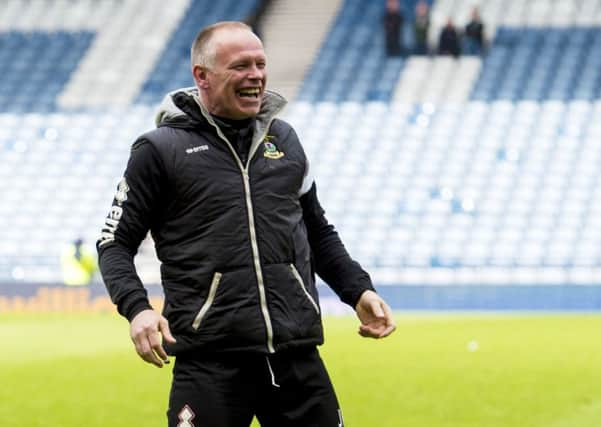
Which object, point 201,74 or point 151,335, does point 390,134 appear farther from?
point 151,335

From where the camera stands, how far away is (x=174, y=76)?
96.8ft

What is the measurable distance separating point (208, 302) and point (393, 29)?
988 inches

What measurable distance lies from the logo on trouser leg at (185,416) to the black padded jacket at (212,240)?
178 millimetres

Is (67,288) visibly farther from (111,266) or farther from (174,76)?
(111,266)

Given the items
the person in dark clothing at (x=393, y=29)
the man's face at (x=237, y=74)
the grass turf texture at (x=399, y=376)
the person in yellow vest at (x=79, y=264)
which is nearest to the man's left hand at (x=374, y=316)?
the man's face at (x=237, y=74)

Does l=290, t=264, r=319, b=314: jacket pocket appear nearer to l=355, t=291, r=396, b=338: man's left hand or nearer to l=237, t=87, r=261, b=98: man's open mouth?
l=355, t=291, r=396, b=338: man's left hand

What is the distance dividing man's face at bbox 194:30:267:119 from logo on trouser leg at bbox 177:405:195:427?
922 mm

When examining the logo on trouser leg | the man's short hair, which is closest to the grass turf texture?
the logo on trouser leg

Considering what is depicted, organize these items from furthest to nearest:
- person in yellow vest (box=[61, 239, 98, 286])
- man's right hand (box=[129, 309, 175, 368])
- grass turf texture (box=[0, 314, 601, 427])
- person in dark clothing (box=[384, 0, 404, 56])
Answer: person in dark clothing (box=[384, 0, 404, 56]) < person in yellow vest (box=[61, 239, 98, 286]) < grass turf texture (box=[0, 314, 601, 427]) < man's right hand (box=[129, 309, 175, 368])

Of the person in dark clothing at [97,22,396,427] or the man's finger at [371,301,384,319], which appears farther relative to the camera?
the man's finger at [371,301,384,319]

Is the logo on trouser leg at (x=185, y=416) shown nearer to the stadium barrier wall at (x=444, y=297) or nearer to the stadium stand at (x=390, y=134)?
the stadium barrier wall at (x=444, y=297)

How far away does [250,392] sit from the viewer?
4109 millimetres

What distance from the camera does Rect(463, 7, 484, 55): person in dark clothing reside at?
28.2m

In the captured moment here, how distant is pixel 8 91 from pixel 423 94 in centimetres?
918
